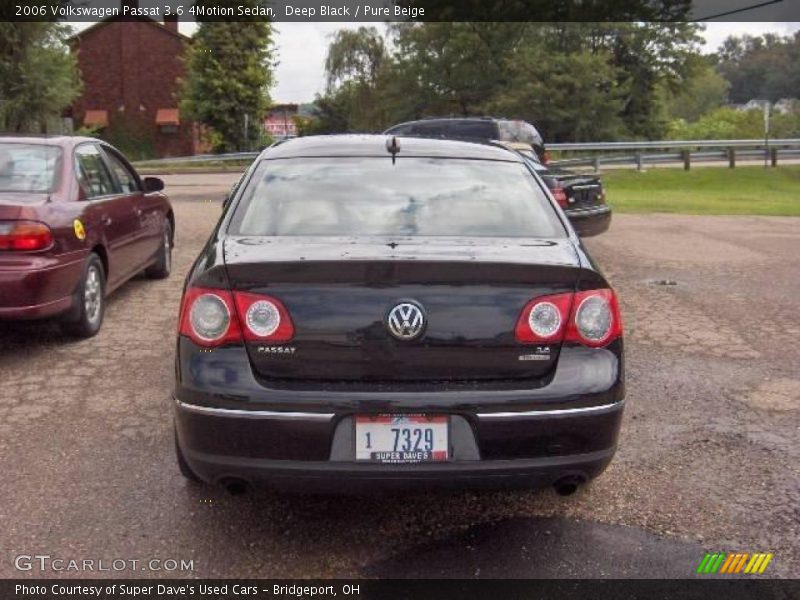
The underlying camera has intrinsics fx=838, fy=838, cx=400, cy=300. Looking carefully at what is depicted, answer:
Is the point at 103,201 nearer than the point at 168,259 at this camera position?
Yes

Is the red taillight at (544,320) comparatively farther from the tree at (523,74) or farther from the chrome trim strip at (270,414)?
the tree at (523,74)

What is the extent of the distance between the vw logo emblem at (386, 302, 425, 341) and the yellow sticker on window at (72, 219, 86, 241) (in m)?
3.57

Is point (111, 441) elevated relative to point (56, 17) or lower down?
Result: lower down

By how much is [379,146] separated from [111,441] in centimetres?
202

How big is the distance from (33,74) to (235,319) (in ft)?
97.1

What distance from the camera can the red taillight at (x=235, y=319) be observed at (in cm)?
296

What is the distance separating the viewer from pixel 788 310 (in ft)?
24.4

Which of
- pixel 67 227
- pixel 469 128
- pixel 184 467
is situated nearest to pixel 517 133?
pixel 469 128

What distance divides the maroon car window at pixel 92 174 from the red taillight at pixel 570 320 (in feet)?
14.1

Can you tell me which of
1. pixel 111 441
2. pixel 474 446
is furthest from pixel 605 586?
pixel 111 441

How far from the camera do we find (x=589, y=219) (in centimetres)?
950

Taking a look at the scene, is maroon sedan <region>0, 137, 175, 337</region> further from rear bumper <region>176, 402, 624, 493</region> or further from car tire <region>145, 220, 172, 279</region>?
rear bumper <region>176, 402, 624, 493</region>

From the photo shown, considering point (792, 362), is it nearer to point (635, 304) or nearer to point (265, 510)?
point (635, 304)

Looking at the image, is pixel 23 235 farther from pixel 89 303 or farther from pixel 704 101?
pixel 704 101
